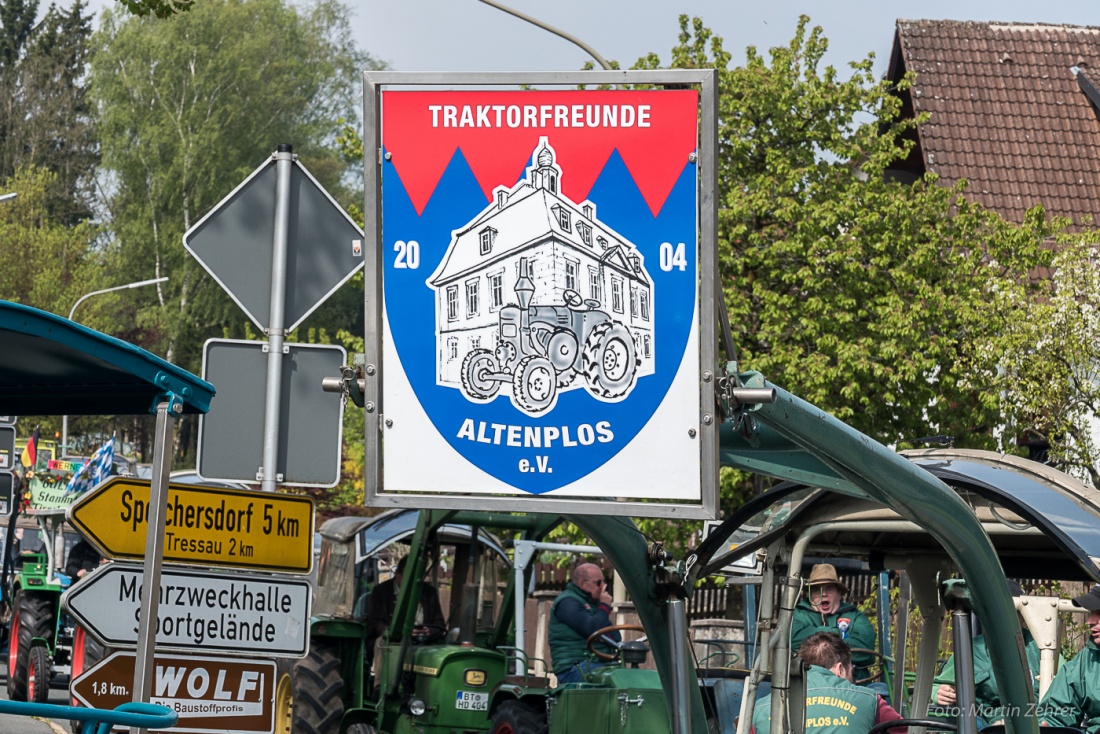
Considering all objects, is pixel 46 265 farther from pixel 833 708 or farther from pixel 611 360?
pixel 611 360

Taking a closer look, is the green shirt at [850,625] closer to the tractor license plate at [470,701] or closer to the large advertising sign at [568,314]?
the tractor license plate at [470,701]

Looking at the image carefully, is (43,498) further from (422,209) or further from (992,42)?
(422,209)

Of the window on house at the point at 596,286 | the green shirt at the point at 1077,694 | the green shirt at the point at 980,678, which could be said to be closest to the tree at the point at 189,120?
the green shirt at the point at 980,678

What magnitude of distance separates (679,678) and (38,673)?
13.6 m

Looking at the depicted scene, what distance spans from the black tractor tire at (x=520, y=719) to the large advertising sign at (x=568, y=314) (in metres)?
7.13

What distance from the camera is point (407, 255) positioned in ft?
14.9

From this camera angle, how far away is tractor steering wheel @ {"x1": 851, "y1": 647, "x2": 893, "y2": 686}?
34.7 ft

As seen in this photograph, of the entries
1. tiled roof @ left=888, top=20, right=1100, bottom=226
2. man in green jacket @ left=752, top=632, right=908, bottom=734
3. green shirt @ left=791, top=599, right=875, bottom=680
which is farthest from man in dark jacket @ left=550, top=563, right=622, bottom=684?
tiled roof @ left=888, top=20, right=1100, bottom=226

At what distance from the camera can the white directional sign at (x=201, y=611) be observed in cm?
580

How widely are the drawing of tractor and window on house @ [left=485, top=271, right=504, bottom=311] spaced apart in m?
0.03

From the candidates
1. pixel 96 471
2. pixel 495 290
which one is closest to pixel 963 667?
Answer: pixel 495 290

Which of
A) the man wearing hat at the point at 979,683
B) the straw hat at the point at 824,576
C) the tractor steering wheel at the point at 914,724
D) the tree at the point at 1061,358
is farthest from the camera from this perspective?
the tree at the point at 1061,358

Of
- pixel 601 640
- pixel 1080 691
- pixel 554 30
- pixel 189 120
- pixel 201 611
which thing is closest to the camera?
pixel 201 611

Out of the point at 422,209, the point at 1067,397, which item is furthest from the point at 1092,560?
the point at 1067,397
